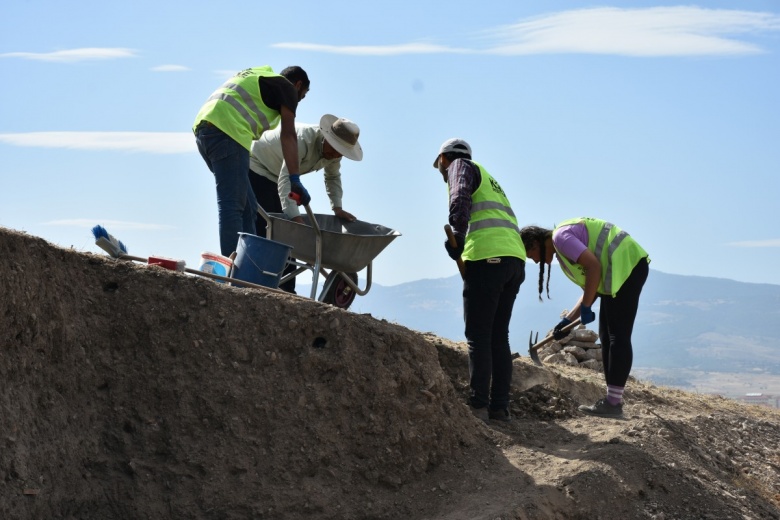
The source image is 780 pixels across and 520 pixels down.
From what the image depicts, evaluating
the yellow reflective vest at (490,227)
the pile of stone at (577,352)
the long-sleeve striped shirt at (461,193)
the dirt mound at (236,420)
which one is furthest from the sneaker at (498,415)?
the pile of stone at (577,352)

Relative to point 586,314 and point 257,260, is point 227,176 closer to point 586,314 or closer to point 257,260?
point 257,260

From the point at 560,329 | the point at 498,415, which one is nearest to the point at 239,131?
the point at 498,415

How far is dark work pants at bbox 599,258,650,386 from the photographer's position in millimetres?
6766

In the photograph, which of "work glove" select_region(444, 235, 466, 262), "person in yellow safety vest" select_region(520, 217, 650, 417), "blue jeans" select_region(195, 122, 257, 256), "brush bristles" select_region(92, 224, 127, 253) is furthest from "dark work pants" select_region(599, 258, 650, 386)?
"brush bristles" select_region(92, 224, 127, 253)

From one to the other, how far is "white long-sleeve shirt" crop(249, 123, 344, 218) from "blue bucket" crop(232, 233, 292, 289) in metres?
1.16

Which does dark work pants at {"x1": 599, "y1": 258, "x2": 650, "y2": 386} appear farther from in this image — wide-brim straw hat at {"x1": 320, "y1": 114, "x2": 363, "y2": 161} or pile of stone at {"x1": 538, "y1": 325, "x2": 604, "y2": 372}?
pile of stone at {"x1": 538, "y1": 325, "x2": 604, "y2": 372}

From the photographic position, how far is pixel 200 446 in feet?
17.0

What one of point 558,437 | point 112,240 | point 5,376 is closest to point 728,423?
point 558,437

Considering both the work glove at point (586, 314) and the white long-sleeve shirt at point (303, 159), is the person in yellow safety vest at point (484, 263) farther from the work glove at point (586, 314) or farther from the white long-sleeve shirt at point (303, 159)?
the white long-sleeve shirt at point (303, 159)

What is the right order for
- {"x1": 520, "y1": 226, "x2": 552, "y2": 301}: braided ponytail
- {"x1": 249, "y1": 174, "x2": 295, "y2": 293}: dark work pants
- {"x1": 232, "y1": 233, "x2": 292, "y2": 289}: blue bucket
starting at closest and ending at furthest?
{"x1": 232, "y1": 233, "x2": 292, "y2": 289}: blue bucket < {"x1": 520, "y1": 226, "x2": 552, "y2": 301}: braided ponytail < {"x1": 249, "y1": 174, "x2": 295, "y2": 293}: dark work pants

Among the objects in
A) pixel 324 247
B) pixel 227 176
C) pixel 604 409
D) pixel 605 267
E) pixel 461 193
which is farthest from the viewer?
pixel 604 409

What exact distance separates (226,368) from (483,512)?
60.8 inches

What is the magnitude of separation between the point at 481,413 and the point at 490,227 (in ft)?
3.92

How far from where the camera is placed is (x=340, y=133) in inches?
288
